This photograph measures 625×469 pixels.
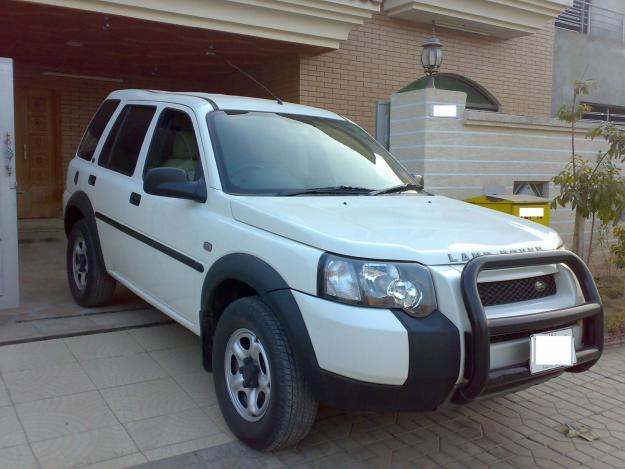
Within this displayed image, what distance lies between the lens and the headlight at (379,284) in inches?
115

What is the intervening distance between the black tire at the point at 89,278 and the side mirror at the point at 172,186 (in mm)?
1882

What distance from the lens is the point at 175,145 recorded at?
4.62 metres

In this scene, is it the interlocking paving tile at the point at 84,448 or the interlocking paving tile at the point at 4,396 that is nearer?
the interlocking paving tile at the point at 84,448

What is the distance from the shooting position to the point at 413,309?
9.58ft

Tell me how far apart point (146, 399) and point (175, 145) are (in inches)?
71.1

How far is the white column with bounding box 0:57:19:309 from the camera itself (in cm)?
523

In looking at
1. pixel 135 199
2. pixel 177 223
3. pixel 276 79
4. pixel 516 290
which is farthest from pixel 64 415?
pixel 276 79

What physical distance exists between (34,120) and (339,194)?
8343 millimetres

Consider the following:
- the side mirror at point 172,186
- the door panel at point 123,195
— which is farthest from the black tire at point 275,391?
the door panel at point 123,195

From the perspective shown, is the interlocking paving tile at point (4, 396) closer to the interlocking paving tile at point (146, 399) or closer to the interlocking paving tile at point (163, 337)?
the interlocking paving tile at point (146, 399)

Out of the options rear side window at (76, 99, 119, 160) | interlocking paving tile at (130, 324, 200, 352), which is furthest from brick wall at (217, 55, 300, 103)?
interlocking paving tile at (130, 324, 200, 352)

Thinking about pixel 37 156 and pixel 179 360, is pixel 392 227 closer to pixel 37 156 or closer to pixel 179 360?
pixel 179 360

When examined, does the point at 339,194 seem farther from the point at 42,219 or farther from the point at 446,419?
the point at 42,219

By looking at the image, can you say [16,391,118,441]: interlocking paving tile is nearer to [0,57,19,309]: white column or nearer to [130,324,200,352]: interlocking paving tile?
[130,324,200,352]: interlocking paving tile
